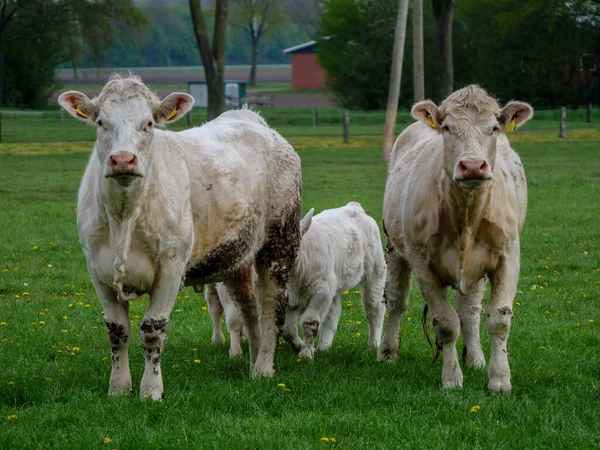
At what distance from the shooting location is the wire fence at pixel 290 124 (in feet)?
134

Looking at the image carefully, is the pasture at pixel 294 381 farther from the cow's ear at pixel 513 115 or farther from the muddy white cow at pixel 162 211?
the cow's ear at pixel 513 115

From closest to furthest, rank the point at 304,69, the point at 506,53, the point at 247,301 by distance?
the point at 247,301 → the point at 506,53 → the point at 304,69

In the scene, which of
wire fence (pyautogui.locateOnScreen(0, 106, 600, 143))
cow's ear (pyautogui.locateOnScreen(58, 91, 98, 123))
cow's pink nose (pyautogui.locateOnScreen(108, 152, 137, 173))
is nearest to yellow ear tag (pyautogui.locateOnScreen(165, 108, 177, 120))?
cow's ear (pyautogui.locateOnScreen(58, 91, 98, 123))

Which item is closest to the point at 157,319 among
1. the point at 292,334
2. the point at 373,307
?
the point at 292,334

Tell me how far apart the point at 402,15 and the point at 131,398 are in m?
26.2

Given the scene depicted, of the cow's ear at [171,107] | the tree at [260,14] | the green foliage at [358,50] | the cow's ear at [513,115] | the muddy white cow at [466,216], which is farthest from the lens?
the tree at [260,14]

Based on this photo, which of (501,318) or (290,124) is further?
(290,124)

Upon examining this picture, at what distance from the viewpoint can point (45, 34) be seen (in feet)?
→ 192

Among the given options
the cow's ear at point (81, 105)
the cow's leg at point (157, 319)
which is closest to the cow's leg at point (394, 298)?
the cow's leg at point (157, 319)

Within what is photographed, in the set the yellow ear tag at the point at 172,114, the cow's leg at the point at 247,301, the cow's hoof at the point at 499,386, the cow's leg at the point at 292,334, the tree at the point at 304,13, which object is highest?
the tree at the point at 304,13

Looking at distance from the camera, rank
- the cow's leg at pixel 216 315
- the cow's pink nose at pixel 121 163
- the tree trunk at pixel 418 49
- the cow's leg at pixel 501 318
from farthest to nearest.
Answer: the tree trunk at pixel 418 49 → the cow's leg at pixel 216 315 → the cow's leg at pixel 501 318 → the cow's pink nose at pixel 121 163

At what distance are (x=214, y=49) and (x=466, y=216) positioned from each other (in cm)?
2605

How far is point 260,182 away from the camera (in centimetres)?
810

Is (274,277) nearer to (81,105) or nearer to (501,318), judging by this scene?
(501,318)
